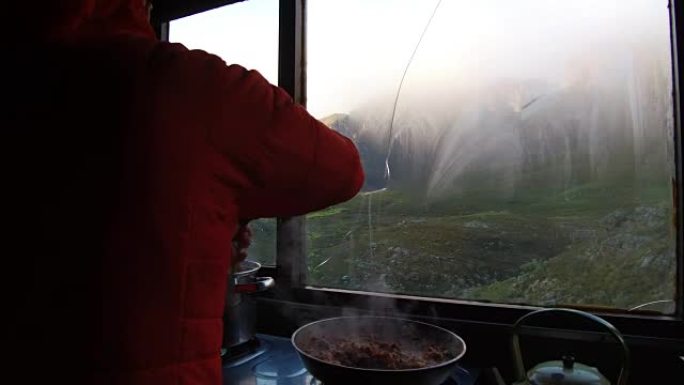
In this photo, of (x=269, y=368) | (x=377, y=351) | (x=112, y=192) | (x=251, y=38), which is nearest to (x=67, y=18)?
(x=112, y=192)

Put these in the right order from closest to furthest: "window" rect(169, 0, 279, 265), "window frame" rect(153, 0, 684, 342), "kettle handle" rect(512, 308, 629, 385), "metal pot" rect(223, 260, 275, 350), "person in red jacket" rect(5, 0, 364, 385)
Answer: "person in red jacket" rect(5, 0, 364, 385), "kettle handle" rect(512, 308, 629, 385), "window frame" rect(153, 0, 684, 342), "metal pot" rect(223, 260, 275, 350), "window" rect(169, 0, 279, 265)

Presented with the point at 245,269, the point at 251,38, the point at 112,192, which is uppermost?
the point at 251,38

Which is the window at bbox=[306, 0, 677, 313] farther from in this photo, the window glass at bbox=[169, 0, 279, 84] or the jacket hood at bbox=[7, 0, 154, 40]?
the jacket hood at bbox=[7, 0, 154, 40]

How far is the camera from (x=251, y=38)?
1725mm

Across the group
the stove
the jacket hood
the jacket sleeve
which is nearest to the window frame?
the stove

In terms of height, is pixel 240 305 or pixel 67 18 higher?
pixel 67 18

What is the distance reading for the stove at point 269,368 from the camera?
1169mm

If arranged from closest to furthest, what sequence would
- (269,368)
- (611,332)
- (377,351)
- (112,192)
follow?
(112,192), (611,332), (377,351), (269,368)

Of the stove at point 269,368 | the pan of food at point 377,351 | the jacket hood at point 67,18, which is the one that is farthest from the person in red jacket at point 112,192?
the stove at point 269,368

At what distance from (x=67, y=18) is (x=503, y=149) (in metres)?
1.13

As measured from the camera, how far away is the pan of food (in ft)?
2.92

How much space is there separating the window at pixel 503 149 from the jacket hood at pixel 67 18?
94cm

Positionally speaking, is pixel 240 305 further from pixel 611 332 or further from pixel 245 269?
pixel 611 332

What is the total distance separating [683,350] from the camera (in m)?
1.06
